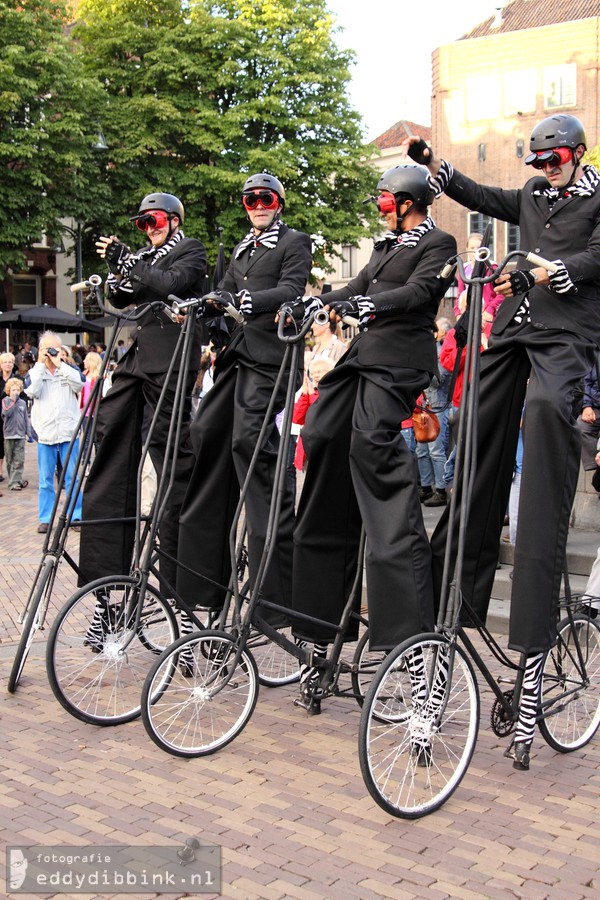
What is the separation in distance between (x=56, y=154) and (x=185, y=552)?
29605 mm

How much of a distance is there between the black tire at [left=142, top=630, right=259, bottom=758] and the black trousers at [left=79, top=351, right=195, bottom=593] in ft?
3.74

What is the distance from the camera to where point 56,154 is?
3297 cm

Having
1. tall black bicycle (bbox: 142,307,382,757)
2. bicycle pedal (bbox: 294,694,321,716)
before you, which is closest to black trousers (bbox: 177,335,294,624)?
tall black bicycle (bbox: 142,307,382,757)

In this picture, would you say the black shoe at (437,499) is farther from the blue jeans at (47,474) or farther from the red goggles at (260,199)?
the red goggles at (260,199)

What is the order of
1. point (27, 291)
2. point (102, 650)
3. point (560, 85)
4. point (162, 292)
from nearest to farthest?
point (102, 650) → point (162, 292) → point (560, 85) → point (27, 291)

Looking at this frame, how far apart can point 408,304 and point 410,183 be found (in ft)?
1.76

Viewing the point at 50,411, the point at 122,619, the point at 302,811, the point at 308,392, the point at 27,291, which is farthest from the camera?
the point at 27,291

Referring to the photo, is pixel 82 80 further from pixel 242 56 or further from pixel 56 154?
pixel 242 56

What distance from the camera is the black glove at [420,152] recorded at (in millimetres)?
4594

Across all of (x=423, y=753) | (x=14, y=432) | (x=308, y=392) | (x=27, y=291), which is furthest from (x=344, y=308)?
(x=27, y=291)

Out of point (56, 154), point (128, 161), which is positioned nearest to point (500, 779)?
point (56, 154)

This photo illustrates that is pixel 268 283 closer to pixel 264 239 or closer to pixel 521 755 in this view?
pixel 264 239

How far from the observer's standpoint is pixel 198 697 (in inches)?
183

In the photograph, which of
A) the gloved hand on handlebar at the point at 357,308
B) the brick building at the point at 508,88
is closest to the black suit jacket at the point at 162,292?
the gloved hand on handlebar at the point at 357,308
